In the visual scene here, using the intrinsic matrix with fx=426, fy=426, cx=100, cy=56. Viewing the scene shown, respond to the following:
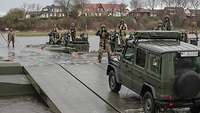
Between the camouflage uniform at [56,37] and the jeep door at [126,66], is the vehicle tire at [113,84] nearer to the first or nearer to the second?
the jeep door at [126,66]

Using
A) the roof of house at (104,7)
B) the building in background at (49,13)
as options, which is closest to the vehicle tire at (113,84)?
the building in background at (49,13)

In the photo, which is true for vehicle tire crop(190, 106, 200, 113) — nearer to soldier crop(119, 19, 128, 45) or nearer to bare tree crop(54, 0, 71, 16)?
soldier crop(119, 19, 128, 45)

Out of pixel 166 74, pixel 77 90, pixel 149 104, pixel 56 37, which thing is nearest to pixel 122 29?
pixel 77 90

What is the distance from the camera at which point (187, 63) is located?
9117 mm

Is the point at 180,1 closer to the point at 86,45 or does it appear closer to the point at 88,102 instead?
the point at 86,45

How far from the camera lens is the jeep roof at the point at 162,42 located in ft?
30.6

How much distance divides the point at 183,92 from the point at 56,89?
16.1 ft

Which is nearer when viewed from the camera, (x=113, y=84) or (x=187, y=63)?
(x=187, y=63)

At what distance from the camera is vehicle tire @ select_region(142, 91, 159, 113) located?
9391mm

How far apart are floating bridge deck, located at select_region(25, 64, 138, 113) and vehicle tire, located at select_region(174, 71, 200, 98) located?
175 centimetres

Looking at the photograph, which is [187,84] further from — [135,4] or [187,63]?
[135,4]

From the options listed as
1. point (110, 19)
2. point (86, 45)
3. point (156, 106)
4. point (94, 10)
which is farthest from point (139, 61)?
point (94, 10)

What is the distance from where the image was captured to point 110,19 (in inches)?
4156

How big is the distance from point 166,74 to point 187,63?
1.74ft
